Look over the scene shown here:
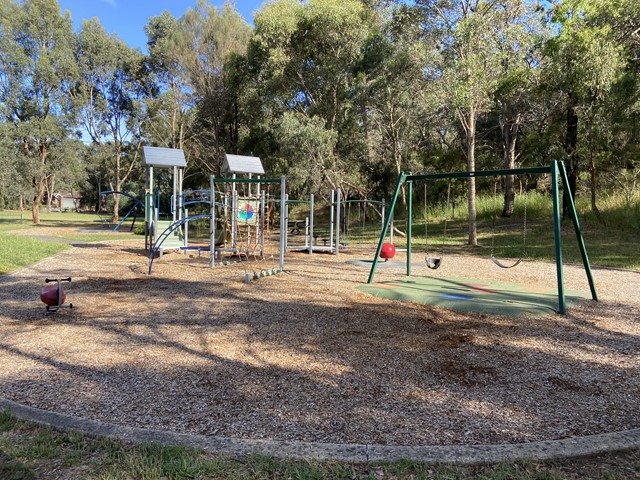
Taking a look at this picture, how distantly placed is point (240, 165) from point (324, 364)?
451 inches

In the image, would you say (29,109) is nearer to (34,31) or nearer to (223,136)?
(34,31)

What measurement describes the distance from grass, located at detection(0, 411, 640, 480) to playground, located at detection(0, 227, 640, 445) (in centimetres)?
30

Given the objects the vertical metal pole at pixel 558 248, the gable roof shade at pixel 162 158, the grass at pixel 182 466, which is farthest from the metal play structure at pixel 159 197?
the grass at pixel 182 466

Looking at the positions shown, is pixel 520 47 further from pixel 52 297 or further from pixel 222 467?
pixel 222 467

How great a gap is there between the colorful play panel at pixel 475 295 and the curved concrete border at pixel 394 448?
3.39 m

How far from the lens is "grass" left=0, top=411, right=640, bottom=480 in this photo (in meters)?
2.19

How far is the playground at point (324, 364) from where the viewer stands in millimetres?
2842

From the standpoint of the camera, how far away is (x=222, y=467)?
2252mm

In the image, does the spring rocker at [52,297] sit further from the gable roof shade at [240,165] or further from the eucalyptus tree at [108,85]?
the eucalyptus tree at [108,85]

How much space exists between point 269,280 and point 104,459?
6109 mm

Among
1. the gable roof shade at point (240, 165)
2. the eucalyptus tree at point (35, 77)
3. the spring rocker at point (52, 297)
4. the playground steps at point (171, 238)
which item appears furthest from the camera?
the eucalyptus tree at point (35, 77)

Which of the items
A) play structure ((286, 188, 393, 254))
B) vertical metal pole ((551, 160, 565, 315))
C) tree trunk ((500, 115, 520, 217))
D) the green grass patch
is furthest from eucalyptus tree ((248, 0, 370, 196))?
vertical metal pole ((551, 160, 565, 315))

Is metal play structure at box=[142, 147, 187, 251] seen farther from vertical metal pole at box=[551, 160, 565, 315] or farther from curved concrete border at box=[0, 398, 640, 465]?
curved concrete border at box=[0, 398, 640, 465]

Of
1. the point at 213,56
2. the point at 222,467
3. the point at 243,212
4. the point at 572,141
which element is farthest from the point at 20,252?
the point at 213,56
